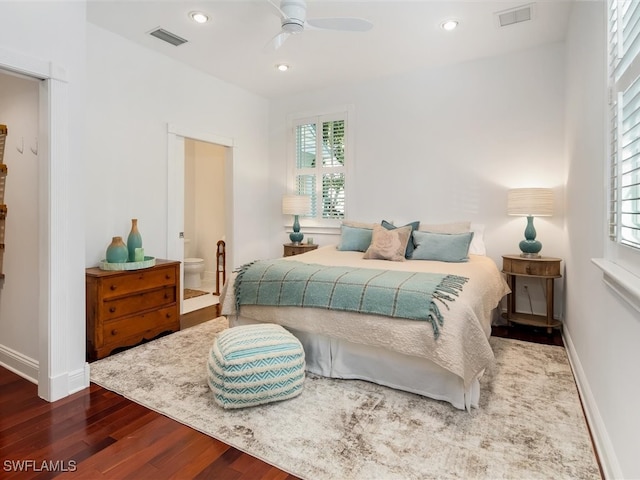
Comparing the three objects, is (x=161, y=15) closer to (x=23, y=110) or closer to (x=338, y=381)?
(x=23, y=110)

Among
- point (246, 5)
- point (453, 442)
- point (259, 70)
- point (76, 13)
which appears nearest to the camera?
point (453, 442)

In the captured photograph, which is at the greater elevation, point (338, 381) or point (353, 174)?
point (353, 174)

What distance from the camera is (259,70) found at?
14.3 feet

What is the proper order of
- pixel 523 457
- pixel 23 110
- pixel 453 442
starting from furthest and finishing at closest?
pixel 23 110 < pixel 453 442 < pixel 523 457

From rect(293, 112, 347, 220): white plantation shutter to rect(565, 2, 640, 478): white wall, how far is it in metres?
2.56

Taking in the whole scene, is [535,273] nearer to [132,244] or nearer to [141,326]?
[141,326]

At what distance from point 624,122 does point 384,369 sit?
6.03 feet

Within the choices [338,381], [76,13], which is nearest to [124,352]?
[338,381]

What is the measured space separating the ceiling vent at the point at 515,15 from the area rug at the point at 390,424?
2.88m

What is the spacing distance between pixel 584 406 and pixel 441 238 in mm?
1850

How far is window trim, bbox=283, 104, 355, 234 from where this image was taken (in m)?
4.84

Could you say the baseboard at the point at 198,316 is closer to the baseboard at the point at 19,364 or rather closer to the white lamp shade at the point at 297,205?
the baseboard at the point at 19,364

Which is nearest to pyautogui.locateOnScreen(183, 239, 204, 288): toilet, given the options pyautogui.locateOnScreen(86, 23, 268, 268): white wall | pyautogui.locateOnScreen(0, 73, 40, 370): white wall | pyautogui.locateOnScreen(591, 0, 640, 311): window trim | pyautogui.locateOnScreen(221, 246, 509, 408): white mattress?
pyautogui.locateOnScreen(86, 23, 268, 268): white wall

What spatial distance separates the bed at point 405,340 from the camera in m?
2.07
